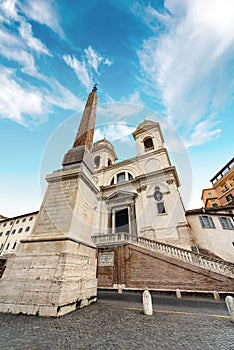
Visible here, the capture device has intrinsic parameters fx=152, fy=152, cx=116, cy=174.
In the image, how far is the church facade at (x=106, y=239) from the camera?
11.9ft

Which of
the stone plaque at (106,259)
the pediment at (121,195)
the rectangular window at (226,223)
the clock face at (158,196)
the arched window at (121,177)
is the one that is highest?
the arched window at (121,177)

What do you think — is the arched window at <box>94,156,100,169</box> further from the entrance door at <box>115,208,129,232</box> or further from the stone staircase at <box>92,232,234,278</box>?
the stone staircase at <box>92,232,234,278</box>

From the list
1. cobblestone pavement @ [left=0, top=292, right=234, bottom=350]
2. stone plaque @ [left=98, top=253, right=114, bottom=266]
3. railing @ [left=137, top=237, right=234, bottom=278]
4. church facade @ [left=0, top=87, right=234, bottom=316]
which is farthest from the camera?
stone plaque @ [left=98, top=253, right=114, bottom=266]

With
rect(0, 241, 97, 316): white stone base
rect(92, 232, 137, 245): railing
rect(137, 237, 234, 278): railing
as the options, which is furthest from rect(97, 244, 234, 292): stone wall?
rect(0, 241, 97, 316): white stone base

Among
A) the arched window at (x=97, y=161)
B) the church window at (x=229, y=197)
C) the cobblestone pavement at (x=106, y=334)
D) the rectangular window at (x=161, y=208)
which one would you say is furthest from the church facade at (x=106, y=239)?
the church window at (x=229, y=197)

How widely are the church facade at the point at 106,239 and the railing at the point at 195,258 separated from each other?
0.05 meters

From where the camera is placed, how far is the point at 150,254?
1027cm

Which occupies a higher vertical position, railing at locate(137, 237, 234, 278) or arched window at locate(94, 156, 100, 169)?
arched window at locate(94, 156, 100, 169)

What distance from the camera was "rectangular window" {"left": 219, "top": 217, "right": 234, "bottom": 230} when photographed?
14969mm

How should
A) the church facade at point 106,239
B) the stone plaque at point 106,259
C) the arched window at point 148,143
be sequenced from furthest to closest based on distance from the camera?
1. the arched window at point 148,143
2. the stone plaque at point 106,259
3. the church facade at point 106,239

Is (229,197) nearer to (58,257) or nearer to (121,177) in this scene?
(121,177)

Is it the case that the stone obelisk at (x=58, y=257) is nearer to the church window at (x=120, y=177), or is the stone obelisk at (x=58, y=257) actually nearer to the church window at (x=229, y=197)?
the church window at (x=120, y=177)

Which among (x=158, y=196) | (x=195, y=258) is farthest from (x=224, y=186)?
(x=195, y=258)

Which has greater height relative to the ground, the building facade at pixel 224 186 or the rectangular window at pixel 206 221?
the building facade at pixel 224 186
